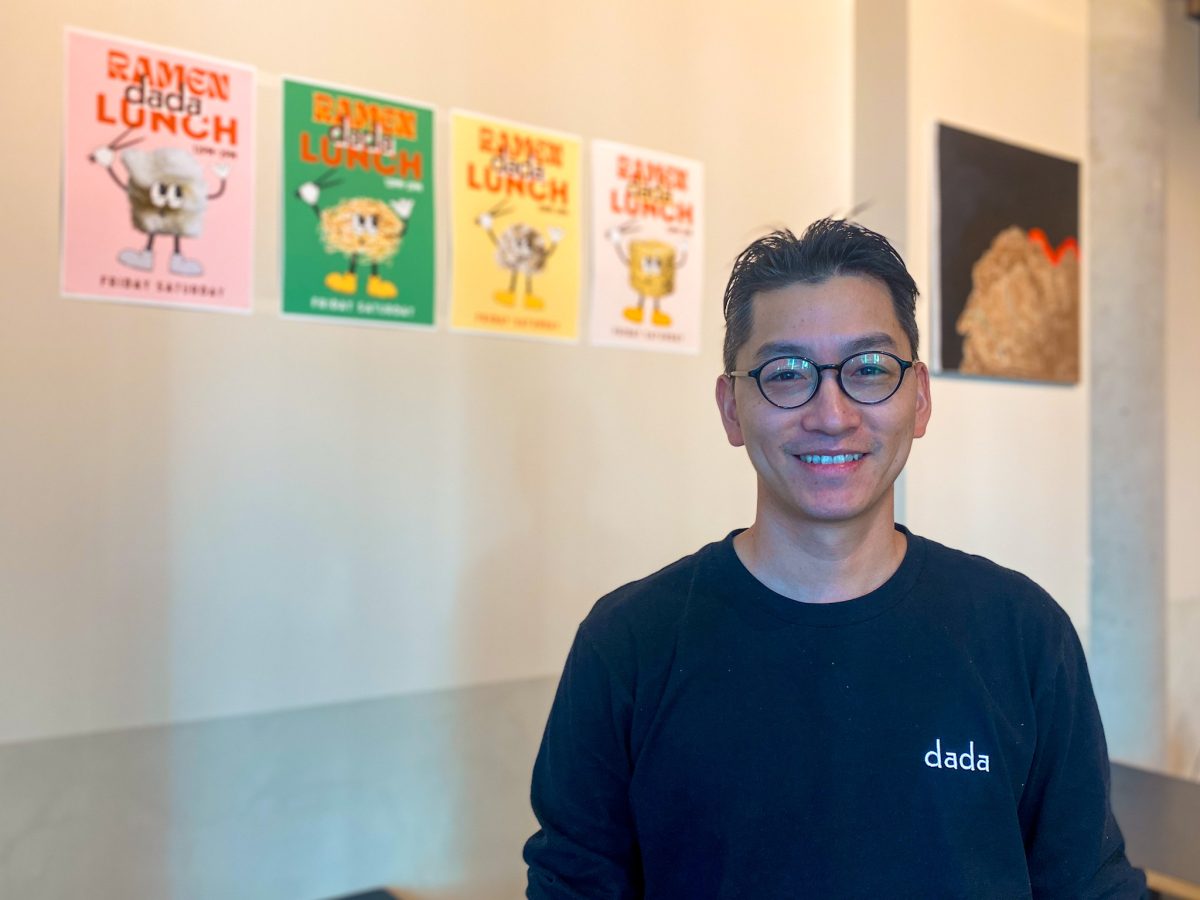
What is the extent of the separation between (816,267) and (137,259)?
937 mm

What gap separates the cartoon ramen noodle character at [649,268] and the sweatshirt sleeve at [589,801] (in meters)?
0.97

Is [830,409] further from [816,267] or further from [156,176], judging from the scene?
[156,176]

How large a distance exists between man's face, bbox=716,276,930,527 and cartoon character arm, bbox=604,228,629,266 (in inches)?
33.3

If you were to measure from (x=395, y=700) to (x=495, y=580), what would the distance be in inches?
9.9

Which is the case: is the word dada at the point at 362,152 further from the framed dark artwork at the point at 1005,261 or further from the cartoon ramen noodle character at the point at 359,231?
the framed dark artwork at the point at 1005,261

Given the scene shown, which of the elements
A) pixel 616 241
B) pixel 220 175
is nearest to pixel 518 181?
pixel 616 241

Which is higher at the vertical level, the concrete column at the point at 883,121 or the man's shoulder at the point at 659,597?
the concrete column at the point at 883,121

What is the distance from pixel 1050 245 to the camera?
2.25m

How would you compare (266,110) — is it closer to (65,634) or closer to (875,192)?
(65,634)

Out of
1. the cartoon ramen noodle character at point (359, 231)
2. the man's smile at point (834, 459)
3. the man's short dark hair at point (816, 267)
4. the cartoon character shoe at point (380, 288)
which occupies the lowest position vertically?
the man's smile at point (834, 459)

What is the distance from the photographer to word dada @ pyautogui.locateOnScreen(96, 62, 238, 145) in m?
1.29

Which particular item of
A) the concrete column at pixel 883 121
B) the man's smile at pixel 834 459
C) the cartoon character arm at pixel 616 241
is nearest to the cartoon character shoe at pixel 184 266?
the cartoon character arm at pixel 616 241

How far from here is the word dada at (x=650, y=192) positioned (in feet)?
5.74

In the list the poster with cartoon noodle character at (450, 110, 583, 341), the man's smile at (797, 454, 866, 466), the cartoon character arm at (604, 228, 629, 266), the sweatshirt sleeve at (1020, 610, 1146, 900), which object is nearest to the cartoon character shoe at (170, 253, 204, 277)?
the poster with cartoon noodle character at (450, 110, 583, 341)
